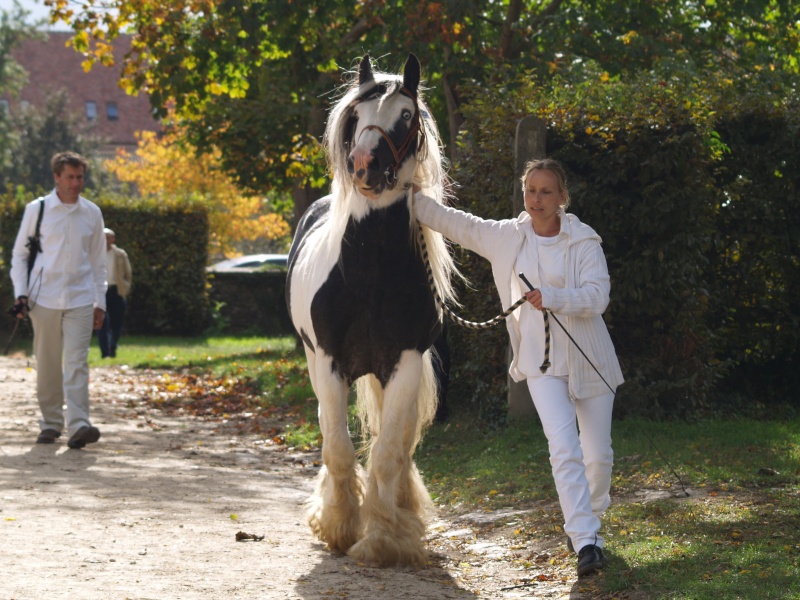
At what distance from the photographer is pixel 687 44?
48.4ft

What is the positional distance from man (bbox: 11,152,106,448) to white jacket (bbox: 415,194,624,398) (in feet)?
15.7

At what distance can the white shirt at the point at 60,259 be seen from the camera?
920cm

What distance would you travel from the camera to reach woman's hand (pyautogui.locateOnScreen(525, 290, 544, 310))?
4.97m

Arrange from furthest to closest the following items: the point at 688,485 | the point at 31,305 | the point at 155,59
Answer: the point at 155,59 < the point at 31,305 < the point at 688,485

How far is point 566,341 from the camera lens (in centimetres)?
517

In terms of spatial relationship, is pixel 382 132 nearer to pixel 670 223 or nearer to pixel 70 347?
A: pixel 670 223

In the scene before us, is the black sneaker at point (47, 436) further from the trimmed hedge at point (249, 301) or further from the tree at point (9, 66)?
the tree at point (9, 66)

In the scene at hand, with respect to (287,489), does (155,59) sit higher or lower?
higher

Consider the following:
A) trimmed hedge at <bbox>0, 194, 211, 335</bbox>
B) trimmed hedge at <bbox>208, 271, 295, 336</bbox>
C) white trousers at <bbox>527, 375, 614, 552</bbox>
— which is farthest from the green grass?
trimmed hedge at <bbox>208, 271, 295, 336</bbox>

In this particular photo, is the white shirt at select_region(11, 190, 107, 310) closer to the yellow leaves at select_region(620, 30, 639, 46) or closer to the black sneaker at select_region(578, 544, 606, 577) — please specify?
the black sneaker at select_region(578, 544, 606, 577)

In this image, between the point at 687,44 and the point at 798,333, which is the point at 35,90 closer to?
the point at 687,44

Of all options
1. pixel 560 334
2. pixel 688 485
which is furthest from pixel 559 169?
pixel 688 485

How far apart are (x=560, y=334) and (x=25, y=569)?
274 cm

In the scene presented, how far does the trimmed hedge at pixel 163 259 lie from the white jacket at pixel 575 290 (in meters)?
17.6
